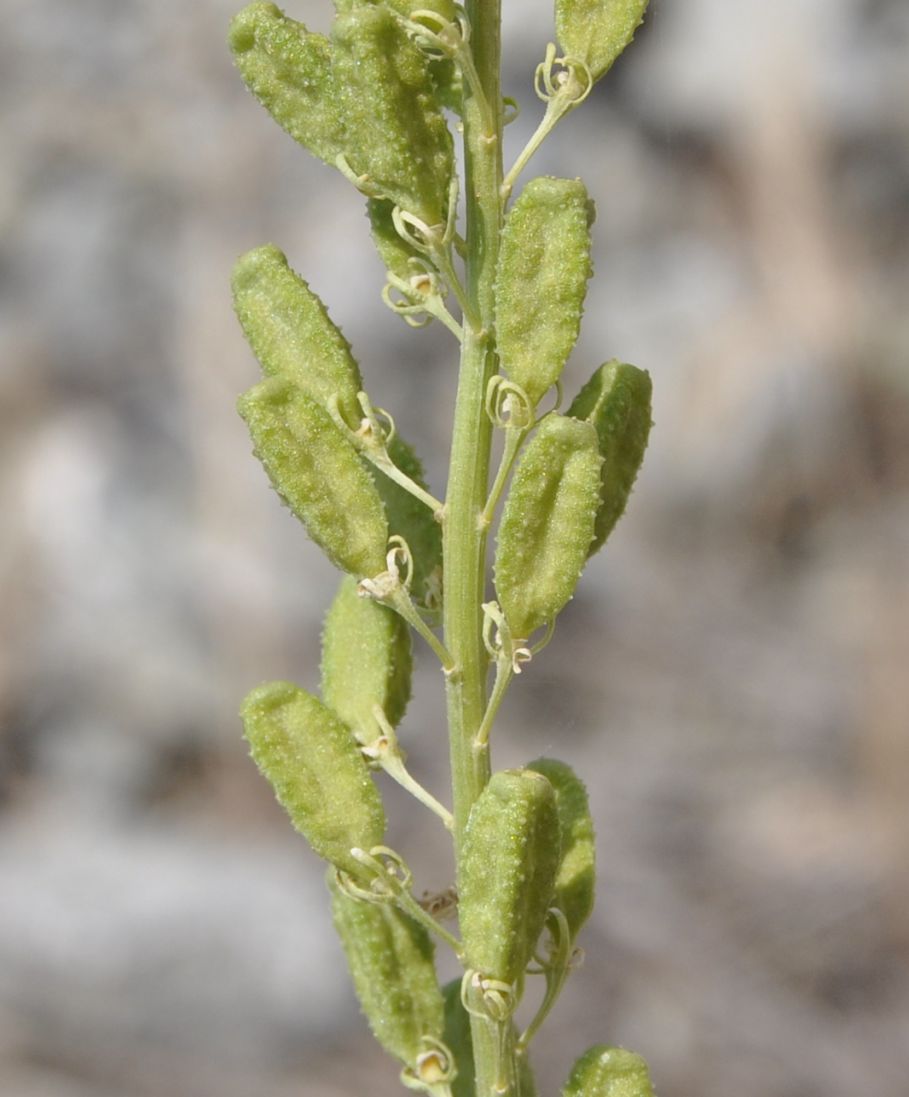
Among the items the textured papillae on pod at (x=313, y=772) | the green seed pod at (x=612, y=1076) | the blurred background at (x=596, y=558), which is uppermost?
the blurred background at (x=596, y=558)

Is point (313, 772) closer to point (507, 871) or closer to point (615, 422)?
point (507, 871)

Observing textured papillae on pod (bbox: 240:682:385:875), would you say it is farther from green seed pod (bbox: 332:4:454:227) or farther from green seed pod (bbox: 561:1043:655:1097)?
green seed pod (bbox: 332:4:454:227)

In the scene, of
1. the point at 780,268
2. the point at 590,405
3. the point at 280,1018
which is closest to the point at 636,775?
the point at 280,1018

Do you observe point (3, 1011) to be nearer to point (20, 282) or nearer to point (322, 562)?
point (322, 562)

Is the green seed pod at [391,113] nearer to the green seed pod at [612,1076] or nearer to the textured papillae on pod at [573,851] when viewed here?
the textured papillae on pod at [573,851]

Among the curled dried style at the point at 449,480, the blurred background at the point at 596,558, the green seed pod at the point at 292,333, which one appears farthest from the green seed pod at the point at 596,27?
the blurred background at the point at 596,558

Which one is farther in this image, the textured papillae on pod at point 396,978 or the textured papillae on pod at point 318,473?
the textured papillae on pod at point 396,978

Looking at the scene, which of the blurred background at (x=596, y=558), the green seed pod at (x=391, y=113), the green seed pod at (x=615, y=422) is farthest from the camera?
the blurred background at (x=596, y=558)
